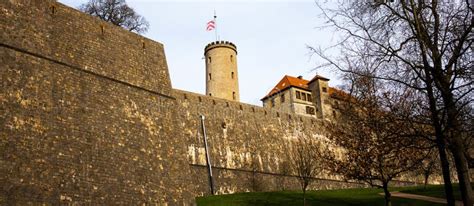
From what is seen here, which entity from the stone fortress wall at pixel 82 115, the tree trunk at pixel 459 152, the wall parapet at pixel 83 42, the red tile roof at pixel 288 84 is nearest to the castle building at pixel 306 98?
the red tile roof at pixel 288 84

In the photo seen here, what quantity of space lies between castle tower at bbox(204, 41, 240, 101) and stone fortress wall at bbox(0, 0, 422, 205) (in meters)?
23.4

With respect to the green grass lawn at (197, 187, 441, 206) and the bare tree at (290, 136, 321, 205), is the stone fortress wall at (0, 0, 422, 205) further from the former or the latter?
the bare tree at (290, 136, 321, 205)

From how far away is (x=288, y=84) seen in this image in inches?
1925

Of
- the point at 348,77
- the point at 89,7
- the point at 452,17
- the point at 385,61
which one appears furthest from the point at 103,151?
the point at 89,7

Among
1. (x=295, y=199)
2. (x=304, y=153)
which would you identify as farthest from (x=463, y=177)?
(x=304, y=153)

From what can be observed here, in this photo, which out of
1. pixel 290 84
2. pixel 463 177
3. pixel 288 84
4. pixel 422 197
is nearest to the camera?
pixel 463 177

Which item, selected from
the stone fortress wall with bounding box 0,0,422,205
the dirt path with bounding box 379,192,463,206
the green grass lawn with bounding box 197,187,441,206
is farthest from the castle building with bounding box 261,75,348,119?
the stone fortress wall with bounding box 0,0,422,205

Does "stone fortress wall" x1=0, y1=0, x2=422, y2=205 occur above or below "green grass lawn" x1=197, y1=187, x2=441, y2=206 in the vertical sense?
above

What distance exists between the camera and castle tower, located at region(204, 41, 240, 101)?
140 ft

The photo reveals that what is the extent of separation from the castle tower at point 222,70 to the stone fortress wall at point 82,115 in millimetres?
23389

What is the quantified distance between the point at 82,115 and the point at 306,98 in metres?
36.1

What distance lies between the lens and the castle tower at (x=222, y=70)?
140 ft

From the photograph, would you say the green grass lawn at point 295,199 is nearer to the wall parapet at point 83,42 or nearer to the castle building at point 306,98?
the wall parapet at point 83,42

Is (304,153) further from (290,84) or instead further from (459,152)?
(459,152)
